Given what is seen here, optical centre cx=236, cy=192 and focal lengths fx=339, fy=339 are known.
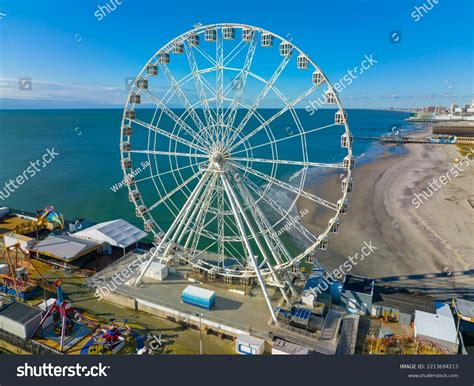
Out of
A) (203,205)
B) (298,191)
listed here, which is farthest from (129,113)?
(298,191)

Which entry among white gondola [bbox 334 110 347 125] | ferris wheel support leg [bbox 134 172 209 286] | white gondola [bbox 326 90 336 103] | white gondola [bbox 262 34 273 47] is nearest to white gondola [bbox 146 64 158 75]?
white gondola [bbox 262 34 273 47]

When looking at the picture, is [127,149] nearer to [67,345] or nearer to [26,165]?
[67,345]

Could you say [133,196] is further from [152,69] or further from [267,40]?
[267,40]

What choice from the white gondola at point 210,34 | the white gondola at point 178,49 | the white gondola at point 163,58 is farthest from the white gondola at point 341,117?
the white gondola at point 163,58

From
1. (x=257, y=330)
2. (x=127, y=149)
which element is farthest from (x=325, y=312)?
(x=127, y=149)

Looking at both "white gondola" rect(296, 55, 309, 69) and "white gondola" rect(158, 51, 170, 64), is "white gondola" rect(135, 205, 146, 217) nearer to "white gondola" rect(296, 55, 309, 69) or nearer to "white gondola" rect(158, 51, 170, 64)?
"white gondola" rect(158, 51, 170, 64)
